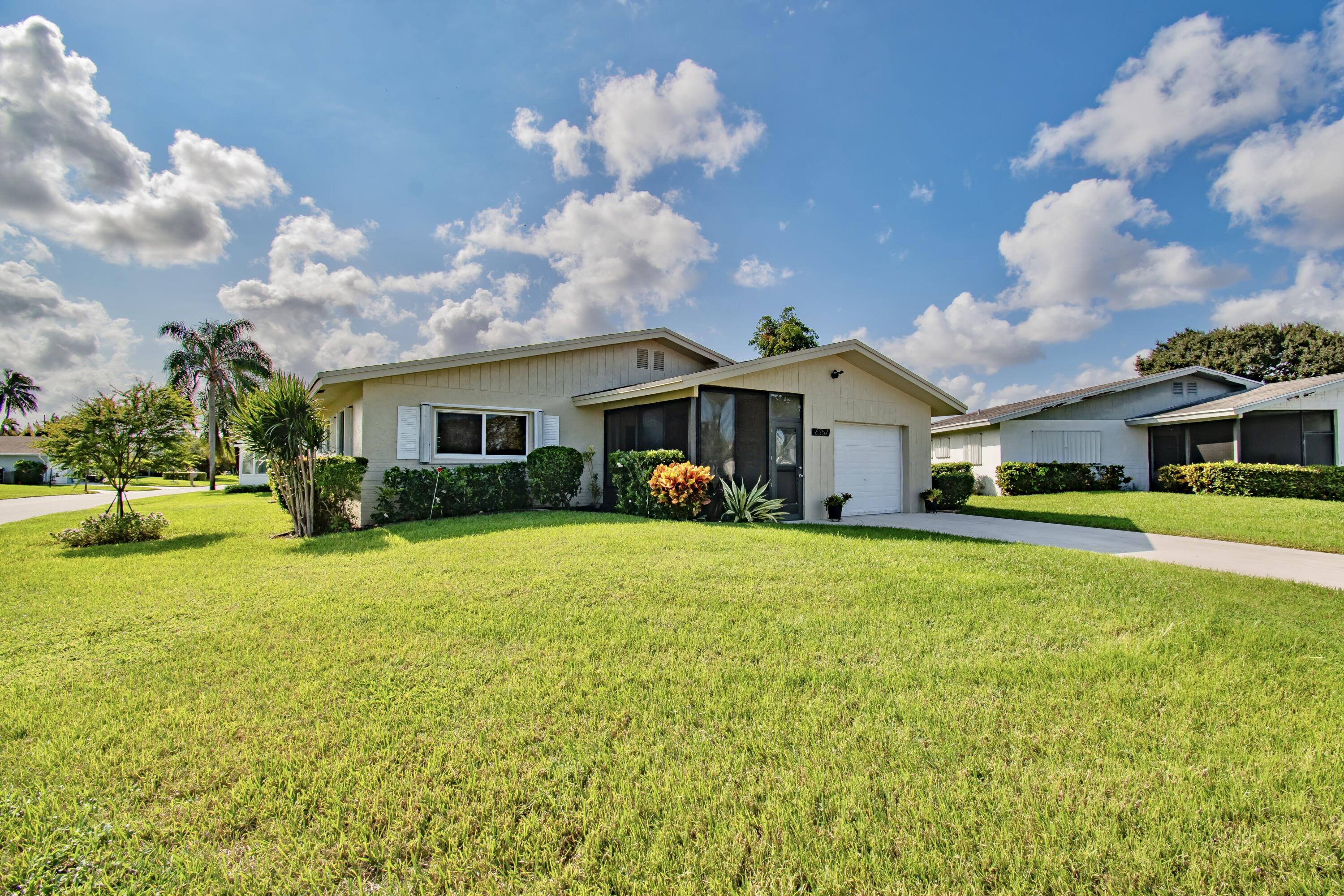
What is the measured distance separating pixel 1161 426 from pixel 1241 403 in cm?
239

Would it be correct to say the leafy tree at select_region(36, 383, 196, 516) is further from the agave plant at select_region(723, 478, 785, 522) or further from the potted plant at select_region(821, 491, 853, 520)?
the potted plant at select_region(821, 491, 853, 520)

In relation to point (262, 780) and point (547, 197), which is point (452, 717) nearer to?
point (262, 780)

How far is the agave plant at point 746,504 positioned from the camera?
1020 centimetres

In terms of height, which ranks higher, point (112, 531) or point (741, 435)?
→ point (741, 435)

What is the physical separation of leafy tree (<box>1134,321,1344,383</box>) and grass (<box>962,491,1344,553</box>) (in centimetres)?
1762

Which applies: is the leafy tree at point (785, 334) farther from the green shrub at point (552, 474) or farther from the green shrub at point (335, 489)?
the green shrub at point (335, 489)

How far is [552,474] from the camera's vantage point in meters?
11.6

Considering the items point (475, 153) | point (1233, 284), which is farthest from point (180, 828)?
point (1233, 284)

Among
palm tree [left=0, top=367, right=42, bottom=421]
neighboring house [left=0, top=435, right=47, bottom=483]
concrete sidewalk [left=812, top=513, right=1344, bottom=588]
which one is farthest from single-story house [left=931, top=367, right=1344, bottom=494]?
palm tree [left=0, top=367, right=42, bottom=421]

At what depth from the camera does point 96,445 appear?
30.7 ft

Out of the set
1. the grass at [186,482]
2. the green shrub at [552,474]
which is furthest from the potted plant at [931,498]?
the grass at [186,482]

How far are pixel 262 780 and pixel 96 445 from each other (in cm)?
1086

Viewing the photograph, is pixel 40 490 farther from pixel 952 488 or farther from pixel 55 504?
pixel 952 488

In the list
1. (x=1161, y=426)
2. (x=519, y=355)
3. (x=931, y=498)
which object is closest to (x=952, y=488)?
(x=931, y=498)
